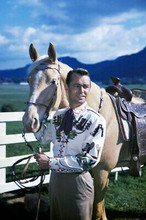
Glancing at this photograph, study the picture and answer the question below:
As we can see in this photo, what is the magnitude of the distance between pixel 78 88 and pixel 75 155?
46 centimetres

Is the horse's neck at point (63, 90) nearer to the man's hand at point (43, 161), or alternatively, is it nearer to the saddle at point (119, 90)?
the man's hand at point (43, 161)

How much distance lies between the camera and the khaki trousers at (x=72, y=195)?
1.47 metres

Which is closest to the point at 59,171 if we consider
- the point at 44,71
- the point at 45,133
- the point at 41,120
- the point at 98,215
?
the point at 45,133

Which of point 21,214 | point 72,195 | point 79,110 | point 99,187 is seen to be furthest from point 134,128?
point 21,214

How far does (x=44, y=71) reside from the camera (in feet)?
6.38

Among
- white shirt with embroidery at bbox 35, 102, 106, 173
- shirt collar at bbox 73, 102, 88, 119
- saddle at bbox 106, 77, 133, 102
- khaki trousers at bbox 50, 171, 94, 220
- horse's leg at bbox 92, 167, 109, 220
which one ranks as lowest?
horse's leg at bbox 92, 167, 109, 220

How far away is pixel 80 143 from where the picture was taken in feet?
4.82

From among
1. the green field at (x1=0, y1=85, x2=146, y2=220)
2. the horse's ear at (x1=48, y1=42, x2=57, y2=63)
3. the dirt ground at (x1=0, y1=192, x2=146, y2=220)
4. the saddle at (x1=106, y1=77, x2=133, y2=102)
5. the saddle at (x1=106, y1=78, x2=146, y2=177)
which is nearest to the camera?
the horse's ear at (x1=48, y1=42, x2=57, y2=63)

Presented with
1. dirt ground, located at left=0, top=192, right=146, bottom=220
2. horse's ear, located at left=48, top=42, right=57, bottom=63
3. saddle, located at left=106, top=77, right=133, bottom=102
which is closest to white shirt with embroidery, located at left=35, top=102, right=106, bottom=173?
horse's ear, located at left=48, top=42, right=57, bottom=63

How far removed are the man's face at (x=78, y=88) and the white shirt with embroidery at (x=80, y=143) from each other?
57mm

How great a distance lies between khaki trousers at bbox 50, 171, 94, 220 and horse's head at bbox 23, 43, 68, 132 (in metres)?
0.51

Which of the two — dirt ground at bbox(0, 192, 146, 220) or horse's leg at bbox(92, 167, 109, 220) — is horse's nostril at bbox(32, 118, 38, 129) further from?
dirt ground at bbox(0, 192, 146, 220)

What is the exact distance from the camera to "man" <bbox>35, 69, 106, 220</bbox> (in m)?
1.42

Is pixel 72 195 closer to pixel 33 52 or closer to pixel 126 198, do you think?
pixel 33 52
